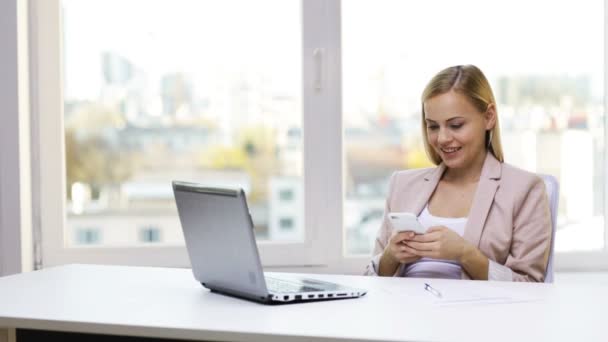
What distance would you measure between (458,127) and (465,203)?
0.24 meters

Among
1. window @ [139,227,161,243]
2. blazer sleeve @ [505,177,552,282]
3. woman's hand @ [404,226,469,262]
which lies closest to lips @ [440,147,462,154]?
blazer sleeve @ [505,177,552,282]

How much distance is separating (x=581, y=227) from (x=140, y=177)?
1.86 metres

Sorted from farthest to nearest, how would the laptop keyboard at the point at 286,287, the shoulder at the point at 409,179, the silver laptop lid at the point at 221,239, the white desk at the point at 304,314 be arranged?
1. the shoulder at the point at 409,179
2. the laptop keyboard at the point at 286,287
3. the silver laptop lid at the point at 221,239
4. the white desk at the point at 304,314

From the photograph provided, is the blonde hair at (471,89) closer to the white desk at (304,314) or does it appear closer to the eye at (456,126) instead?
the eye at (456,126)

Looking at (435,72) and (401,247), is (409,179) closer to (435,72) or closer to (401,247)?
(401,247)

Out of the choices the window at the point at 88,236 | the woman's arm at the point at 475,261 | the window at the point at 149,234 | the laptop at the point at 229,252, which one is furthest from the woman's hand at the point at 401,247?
the window at the point at 88,236

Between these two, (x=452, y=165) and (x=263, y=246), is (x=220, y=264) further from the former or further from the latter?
(x=263, y=246)

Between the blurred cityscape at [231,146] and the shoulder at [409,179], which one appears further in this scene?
the blurred cityscape at [231,146]

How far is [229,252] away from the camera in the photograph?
6.41 ft

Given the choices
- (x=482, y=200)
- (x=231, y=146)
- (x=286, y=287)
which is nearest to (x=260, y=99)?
(x=231, y=146)

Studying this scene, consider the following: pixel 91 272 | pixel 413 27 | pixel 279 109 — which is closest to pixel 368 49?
pixel 413 27

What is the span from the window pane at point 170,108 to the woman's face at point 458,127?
0.96 m

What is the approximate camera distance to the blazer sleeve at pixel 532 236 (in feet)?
8.15

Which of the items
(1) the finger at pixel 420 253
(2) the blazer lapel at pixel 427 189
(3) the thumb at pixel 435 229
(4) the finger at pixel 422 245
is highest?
(2) the blazer lapel at pixel 427 189
